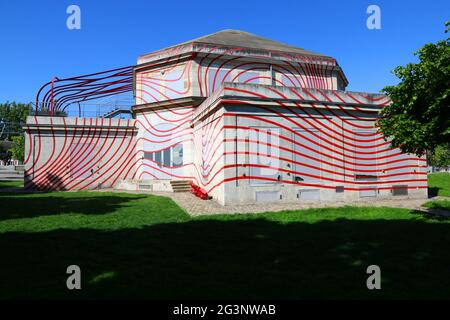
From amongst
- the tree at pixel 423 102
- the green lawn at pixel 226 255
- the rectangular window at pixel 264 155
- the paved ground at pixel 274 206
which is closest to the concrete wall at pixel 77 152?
the paved ground at pixel 274 206

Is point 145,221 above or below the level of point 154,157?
below

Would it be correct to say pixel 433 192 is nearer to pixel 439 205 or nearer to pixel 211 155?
pixel 439 205

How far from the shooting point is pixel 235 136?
1276 centimetres

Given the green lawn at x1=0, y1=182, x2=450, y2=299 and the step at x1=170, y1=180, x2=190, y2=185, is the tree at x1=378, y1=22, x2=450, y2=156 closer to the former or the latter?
the green lawn at x1=0, y1=182, x2=450, y2=299

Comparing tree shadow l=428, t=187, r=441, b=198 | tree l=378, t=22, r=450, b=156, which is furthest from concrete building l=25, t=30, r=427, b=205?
tree l=378, t=22, r=450, b=156

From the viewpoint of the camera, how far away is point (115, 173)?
22.7 meters

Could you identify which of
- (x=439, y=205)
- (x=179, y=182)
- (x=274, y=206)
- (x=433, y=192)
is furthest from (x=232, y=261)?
(x=433, y=192)

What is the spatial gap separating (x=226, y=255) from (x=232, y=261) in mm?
394

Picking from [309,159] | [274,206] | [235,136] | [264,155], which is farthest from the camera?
[309,159]

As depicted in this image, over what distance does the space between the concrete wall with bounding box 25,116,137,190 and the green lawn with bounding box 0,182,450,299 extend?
12.2 metres

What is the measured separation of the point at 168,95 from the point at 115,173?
7.04 m

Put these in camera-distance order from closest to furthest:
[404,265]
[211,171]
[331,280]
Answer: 1. [331,280]
2. [404,265]
3. [211,171]
